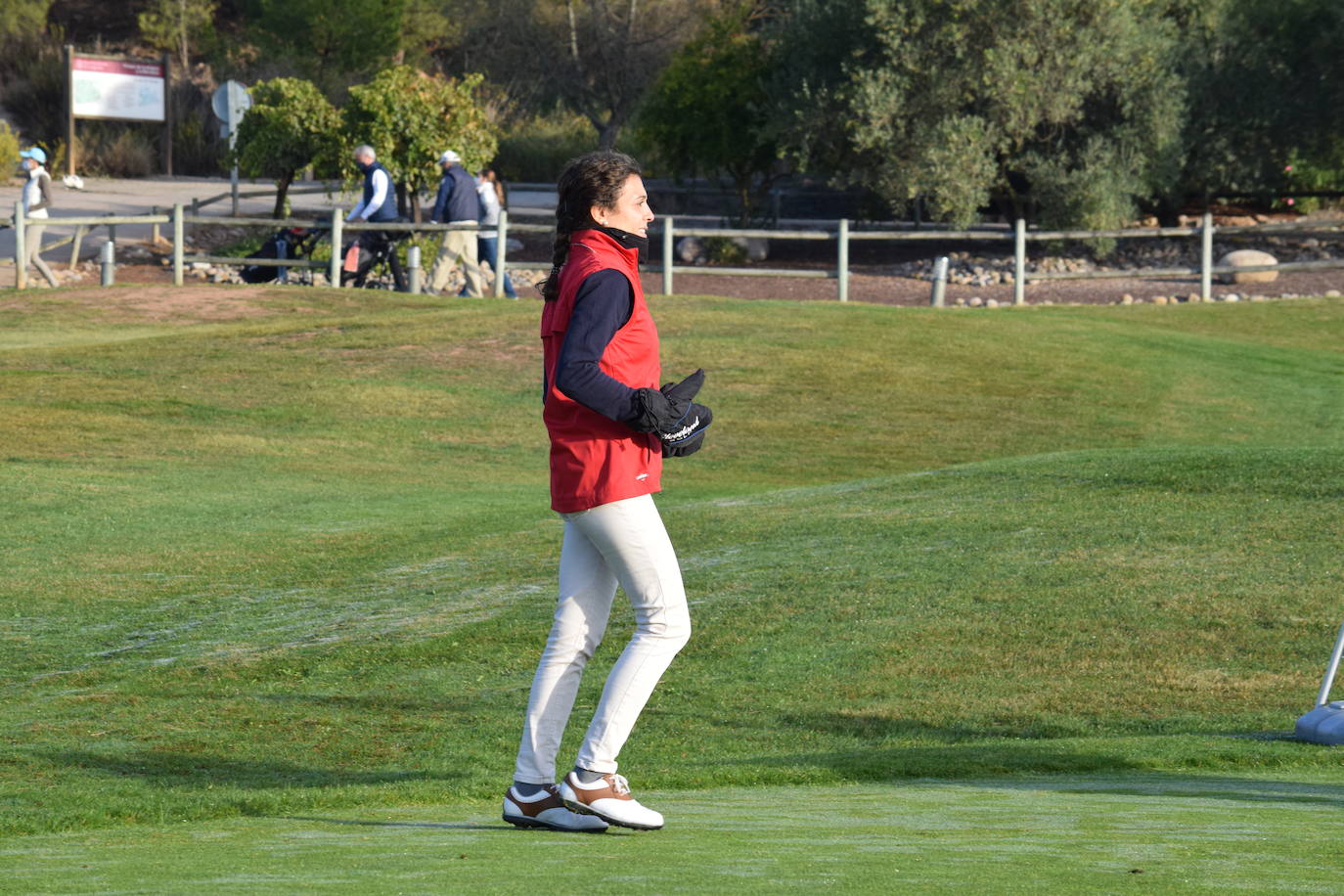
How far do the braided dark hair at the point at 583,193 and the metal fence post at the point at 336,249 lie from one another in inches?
827

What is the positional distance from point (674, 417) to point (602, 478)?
28 cm

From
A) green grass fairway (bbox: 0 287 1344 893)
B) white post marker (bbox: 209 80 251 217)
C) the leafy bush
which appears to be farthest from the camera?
the leafy bush

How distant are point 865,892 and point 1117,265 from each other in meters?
38.4

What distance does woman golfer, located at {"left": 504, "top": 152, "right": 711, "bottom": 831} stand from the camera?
4977 mm

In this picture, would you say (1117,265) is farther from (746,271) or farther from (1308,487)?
(1308,487)

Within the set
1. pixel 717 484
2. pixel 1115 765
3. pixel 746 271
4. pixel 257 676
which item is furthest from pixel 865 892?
pixel 746 271

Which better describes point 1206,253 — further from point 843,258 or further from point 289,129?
point 289,129

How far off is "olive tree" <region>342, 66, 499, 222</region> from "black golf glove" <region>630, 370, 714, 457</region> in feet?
102

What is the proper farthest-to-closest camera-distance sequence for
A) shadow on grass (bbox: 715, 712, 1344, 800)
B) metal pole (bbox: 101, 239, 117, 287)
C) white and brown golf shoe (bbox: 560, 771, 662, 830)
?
metal pole (bbox: 101, 239, 117, 287) → shadow on grass (bbox: 715, 712, 1344, 800) → white and brown golf shoe (bbox: 560, 771, 662, 830)

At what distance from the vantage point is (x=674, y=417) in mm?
4988

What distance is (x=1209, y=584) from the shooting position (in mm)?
9977

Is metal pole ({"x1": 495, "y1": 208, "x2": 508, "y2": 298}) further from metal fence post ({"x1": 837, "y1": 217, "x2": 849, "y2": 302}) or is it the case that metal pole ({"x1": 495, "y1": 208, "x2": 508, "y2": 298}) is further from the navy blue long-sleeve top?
Answer: the navy blue long-sleeve top

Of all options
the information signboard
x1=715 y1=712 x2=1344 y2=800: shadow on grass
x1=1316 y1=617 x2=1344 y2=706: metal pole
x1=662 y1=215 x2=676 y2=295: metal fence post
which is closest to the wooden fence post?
x1=662 y1=215 x2=676 y2=295: metal fence post

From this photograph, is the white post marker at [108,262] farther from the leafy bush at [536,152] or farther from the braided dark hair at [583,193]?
the leafy bush at [536,152]
